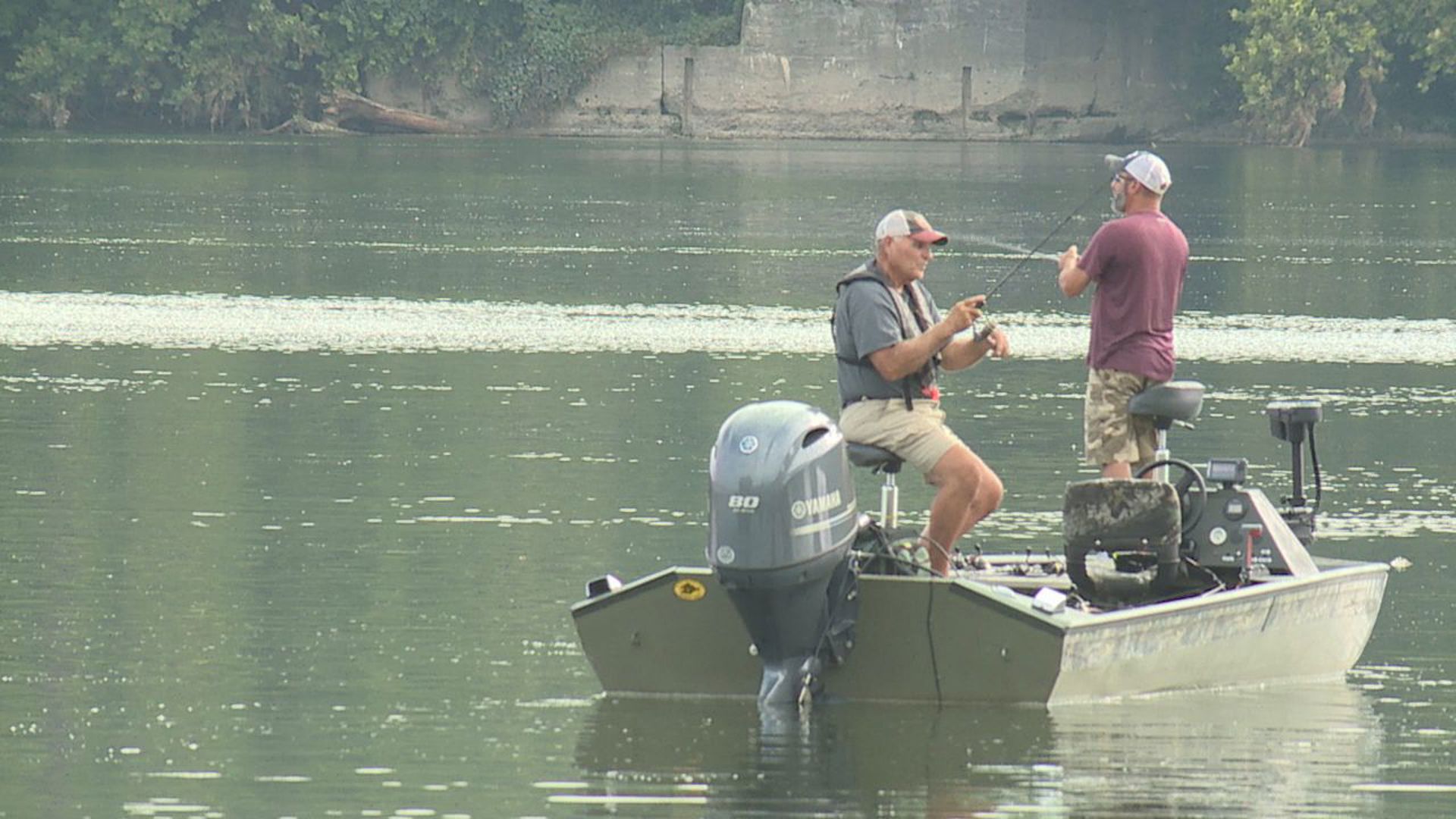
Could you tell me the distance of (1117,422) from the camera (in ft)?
41.3

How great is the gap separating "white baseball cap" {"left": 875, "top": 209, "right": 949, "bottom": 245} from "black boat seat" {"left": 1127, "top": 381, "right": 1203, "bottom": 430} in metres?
1.19

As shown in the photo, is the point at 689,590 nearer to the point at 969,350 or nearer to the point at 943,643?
the point at 943,643

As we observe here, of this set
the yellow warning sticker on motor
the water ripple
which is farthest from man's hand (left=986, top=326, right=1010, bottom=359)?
the water ripple

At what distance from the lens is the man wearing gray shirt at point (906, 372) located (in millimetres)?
11547

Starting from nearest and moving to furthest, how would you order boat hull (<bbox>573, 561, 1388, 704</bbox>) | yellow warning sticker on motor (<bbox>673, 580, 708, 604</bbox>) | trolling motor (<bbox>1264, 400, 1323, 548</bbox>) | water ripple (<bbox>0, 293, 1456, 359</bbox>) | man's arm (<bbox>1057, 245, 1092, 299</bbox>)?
boat hull (<bbox>573, 561, 1388, 704</bbox>)
yellow warning sticker on motor (<bbox>673, 580, 708, 604</bbox>)
man's arm (<bbox>1057, 245, 1092, 299</bbox>)
trolling motor (<bbox>1264, 400, 1323, 548</bbox>)
water ripple (<bbox>0, 293, 1456, 359</bbox>)

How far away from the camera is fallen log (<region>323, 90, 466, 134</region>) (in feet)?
273

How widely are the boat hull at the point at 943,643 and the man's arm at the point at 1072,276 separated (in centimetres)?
122

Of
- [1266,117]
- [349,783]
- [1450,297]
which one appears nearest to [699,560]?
[349,783]

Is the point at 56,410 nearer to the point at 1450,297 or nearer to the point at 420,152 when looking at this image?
the point at 1450,297

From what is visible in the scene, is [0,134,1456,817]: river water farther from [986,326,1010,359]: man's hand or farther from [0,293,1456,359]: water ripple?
[986,326,1010,359]: man's hand

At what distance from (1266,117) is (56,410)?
6415cm

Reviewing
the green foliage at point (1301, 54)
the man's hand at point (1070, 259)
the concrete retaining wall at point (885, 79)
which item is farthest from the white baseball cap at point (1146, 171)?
the concrete retaining wall at point (885, 79)

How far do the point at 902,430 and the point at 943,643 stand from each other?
0.84 m

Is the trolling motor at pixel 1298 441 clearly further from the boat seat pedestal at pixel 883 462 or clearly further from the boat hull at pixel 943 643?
the boat seat pedestal at pixel 883 462
